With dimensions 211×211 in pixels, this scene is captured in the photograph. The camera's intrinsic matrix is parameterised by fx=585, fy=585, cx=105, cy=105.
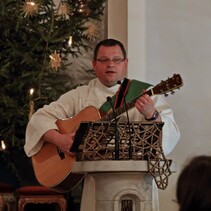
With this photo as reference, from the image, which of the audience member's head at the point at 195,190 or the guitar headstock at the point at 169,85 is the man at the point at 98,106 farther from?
the audience member's head at the point at 195,190

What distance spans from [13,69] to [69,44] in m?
0.50

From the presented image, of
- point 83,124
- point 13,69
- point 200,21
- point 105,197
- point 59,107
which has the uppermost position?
point 200,21

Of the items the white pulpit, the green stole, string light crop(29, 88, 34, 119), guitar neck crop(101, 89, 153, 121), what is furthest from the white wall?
the white pulpit

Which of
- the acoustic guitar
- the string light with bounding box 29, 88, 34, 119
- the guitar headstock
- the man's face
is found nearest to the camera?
the guitar headstock

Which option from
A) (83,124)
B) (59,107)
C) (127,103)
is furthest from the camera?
(59,107)

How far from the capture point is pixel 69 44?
4816 millimetres

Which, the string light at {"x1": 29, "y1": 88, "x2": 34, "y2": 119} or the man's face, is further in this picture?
the string light at {"x1": 29, "y1": 88, "x2": 34, "y2": 119}

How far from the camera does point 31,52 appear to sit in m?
4.71

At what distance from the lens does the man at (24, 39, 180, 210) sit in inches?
133

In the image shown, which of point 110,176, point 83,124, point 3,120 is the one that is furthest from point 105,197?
point 3,120

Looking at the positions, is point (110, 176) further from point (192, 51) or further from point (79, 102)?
point (192, 51)

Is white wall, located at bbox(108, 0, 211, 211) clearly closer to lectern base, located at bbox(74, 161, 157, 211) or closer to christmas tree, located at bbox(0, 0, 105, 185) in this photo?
christmas tree, located at bbox(0, 0, 105, 185)

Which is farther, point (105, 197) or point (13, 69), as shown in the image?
point (13, 69)

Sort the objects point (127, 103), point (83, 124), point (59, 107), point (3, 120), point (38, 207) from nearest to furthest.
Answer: point (83, 124) < point (127, 103) < point (59, 107) < point (3, 120) < point (38, 207)
